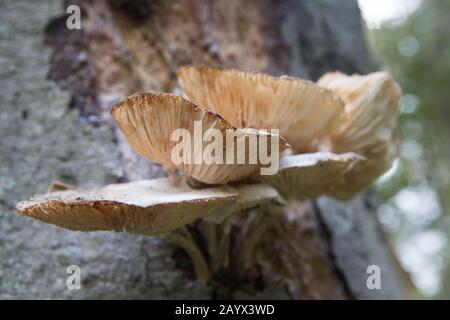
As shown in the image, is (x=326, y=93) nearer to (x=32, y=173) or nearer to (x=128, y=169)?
(x=128, y=169)

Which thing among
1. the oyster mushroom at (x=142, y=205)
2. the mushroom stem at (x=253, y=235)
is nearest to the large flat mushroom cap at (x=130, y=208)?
the oyster mushroom at (x=142, y=205)

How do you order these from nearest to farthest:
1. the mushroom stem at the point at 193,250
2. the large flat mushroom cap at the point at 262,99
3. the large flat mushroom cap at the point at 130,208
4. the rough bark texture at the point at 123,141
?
the large flat mushroom cap at the point at 130,208 → the large flat mushroom cap at the point at 262,99 → the mushroom stem at the point at 193,250 → the rough bark texture at the point at 123,141

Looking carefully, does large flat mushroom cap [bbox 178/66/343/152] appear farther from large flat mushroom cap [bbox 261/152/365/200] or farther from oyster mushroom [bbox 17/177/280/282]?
oyster mushroom [bbox 17/177/280/282]

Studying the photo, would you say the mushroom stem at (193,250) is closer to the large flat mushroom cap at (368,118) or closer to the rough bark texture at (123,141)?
the rough bark texture at (123,141)

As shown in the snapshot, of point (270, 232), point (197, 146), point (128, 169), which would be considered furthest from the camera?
point (270, 232)

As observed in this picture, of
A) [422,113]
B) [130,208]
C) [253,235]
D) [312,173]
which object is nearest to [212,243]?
[253,235]

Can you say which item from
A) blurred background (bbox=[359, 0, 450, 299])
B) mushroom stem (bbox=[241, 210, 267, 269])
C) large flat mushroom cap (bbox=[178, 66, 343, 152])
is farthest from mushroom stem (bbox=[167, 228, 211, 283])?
blurred background (bbox=[359, 0, 450, 299])

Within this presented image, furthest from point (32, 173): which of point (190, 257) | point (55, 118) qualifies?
point (190, 257)
